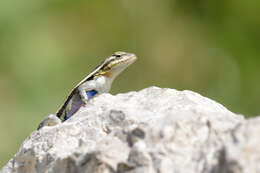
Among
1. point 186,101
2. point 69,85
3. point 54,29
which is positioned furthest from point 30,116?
point 186,101

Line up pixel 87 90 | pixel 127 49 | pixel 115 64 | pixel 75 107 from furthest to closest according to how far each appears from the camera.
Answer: pixel 127 49 → pixel 115 64 → pixel 87 90 → pixel 75 107

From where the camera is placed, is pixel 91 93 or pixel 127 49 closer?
pixel 91 93

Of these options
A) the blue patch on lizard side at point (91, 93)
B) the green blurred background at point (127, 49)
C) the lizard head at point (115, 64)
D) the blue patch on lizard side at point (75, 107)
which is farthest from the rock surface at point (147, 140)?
the green blurred background at point (127, 49)

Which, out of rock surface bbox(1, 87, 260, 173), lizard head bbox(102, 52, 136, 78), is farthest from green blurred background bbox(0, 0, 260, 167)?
rock surface bbox(1, 87, 260, 173)

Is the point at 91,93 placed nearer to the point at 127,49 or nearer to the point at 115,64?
the point at 115,64

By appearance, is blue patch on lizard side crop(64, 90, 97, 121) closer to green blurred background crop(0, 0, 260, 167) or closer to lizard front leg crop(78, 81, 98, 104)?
lizard front leg crop(78, 81, 98, 104)

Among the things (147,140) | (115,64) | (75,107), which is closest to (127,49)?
(115,64)
